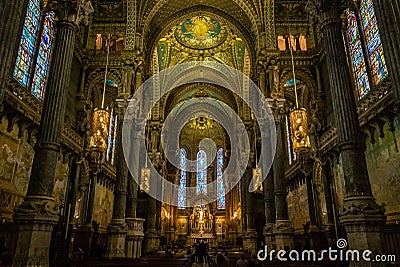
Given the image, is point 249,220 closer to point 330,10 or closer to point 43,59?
point 43,59

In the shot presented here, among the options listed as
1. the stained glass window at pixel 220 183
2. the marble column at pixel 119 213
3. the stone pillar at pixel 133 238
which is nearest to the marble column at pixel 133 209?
the stone pillar at pixel 133 238

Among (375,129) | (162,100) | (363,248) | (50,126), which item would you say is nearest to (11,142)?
(50,126)

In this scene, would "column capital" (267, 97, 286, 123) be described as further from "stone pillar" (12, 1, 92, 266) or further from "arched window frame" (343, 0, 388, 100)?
"stone pillar" (12, 1, 92, 266)

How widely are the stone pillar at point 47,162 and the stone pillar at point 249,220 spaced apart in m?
16.2

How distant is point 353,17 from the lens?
46.1 feet

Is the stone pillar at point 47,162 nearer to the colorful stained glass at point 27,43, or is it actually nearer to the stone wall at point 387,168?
the colorful stained glass at point 27,43

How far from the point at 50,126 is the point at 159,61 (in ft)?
60.1

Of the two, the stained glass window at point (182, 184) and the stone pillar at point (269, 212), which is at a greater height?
the stained glass window at point (182, 184)

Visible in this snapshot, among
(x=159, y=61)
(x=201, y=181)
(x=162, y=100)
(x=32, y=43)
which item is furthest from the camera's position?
(x=201, y=181)

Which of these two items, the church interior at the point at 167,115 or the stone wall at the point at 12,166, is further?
the stone wall at the point at 12,166

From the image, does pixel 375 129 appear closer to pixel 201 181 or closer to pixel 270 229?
pixel 270 229

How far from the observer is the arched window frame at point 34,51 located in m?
12.0

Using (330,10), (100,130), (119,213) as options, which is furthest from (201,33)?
(330,10)

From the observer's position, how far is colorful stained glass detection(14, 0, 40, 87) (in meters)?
11.8
